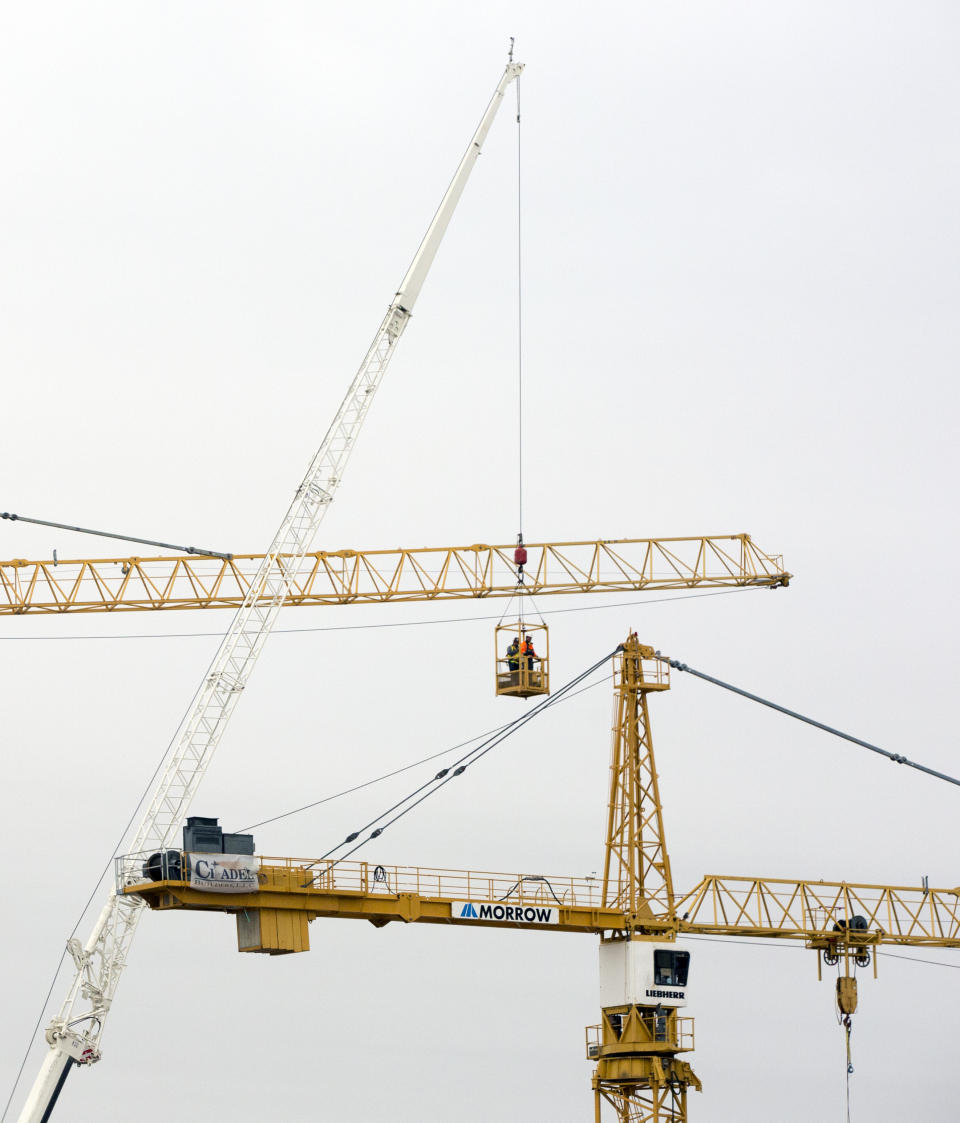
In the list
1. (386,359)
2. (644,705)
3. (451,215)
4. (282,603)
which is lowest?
(644,705)

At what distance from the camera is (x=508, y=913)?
11988 cm

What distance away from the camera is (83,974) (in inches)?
5236

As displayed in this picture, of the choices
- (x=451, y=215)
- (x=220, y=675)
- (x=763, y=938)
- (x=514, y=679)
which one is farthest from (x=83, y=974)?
(x=451, y=215)

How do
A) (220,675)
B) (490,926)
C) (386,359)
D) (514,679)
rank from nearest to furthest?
(490,926) → (514,679) → (220,675) → (386,359)

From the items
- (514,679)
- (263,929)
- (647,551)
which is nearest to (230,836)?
(263,929)

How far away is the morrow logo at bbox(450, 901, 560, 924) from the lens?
11869 centimetres

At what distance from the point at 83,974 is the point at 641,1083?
32.7 m

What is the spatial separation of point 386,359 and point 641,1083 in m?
51.4

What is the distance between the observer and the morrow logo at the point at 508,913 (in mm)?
118688

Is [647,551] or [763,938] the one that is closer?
[763,938]

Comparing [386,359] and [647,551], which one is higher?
[386,359]

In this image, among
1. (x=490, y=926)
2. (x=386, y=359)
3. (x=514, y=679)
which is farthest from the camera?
(x=386, y=359)

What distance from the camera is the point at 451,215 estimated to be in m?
156

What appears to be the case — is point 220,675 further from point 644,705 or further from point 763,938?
point 763,938
